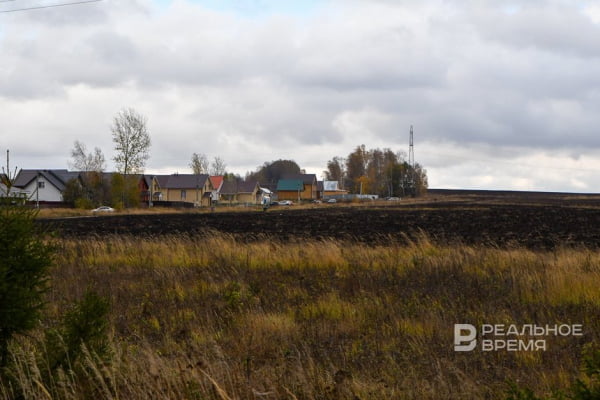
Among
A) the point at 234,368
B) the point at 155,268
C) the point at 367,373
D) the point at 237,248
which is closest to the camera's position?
the point at 234,368

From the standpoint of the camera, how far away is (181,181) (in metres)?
114

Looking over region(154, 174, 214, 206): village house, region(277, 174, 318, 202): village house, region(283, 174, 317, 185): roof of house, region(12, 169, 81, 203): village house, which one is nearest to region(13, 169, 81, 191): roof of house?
region(12, 169, 81, 203): village house

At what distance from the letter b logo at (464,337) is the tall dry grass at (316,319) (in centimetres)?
14

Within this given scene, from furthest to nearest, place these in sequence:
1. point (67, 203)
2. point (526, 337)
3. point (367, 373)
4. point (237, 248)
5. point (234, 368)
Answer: point (67, 203), point (237, 248), point (526, 337), point (367, 373), point (234, 368)

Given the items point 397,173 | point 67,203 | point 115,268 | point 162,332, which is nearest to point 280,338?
point 162,332

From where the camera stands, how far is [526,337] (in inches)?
310

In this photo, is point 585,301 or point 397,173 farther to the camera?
point 397,173

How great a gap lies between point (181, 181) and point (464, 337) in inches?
4313

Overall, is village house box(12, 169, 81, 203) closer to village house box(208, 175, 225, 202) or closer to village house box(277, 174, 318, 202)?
village house box(208, 175, 225, 202)

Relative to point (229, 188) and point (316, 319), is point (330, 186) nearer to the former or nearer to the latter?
point (229, 188)

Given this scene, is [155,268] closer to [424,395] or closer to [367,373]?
[367,373]

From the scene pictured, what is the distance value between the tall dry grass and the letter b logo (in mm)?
140

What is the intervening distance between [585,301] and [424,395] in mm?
5884

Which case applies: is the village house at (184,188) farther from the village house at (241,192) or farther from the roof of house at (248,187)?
the roof of house at (248,187)
